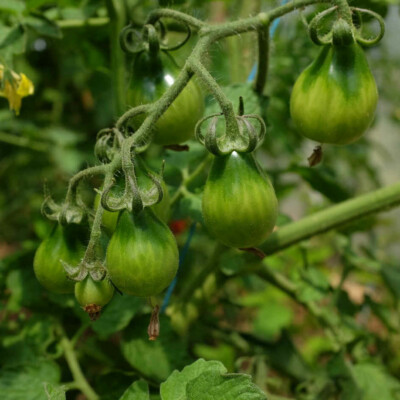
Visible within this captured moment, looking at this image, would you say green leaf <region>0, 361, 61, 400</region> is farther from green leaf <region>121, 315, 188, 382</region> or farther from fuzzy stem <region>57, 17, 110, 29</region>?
fuzzy stem <region>57, 17, 110, 29</region>

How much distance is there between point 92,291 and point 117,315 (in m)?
0.27

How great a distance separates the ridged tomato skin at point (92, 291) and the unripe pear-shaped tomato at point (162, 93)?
199mm

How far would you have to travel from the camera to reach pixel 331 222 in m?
0.88

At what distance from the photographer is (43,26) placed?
896mm

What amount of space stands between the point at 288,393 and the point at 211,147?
78cm

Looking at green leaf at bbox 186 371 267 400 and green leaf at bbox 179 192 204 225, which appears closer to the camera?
green leaf at bbox 186 371 267 400

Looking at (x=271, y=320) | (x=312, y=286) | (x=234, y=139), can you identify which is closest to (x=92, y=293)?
(x=234, y=139)

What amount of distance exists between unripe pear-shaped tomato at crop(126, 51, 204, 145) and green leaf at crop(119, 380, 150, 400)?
0.29 meters

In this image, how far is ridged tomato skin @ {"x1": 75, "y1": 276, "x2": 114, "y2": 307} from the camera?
573 millimetres

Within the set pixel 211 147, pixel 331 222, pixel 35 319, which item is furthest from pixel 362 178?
pixel 211 147

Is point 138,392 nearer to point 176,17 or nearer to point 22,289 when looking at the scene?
point 22,289

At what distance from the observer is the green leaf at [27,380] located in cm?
74

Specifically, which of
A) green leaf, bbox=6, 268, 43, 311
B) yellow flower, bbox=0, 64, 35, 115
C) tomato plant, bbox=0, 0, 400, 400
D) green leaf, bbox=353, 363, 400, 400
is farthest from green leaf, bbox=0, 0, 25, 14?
green leaf, bbox=353, 363, 400, 400

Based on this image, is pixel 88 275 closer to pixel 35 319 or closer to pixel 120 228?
pixel 120 228
